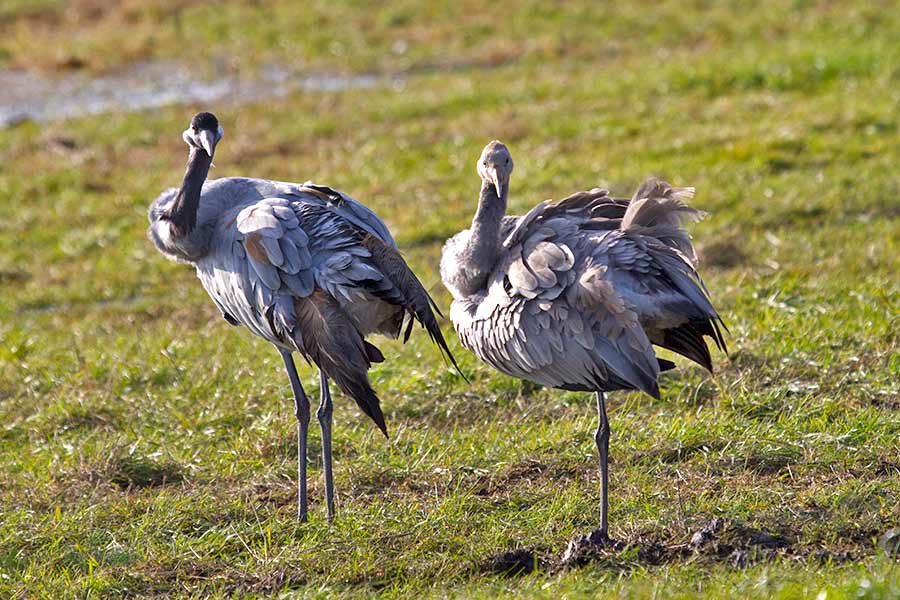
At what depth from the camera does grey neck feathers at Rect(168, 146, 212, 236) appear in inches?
230

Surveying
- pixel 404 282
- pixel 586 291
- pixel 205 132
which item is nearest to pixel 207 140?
pixel 205 132

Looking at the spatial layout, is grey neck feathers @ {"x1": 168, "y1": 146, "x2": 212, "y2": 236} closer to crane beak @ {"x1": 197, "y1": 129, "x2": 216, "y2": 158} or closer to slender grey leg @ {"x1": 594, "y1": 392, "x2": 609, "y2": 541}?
crane beak @ {"x1": 197, "y1": 129, "x2": 216, "y2": 158}

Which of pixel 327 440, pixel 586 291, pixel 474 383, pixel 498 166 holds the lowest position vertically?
pixel 474 383

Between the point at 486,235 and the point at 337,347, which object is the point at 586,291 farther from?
the point at 337,347

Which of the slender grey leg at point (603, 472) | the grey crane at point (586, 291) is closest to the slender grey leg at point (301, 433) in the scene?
the grey crane at point (586, 291)

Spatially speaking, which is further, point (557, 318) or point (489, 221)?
point (489, 221)

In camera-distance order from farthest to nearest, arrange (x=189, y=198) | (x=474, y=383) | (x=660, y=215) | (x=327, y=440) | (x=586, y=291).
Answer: (x=474, y=383)
(x=189, y=198)
(x=327, y=440)
(x=660, y=215)
(x=586, y=291)

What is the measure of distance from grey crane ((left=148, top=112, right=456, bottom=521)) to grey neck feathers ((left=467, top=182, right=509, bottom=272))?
0.30 meters

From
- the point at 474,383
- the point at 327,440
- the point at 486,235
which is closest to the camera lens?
the point at 486,235

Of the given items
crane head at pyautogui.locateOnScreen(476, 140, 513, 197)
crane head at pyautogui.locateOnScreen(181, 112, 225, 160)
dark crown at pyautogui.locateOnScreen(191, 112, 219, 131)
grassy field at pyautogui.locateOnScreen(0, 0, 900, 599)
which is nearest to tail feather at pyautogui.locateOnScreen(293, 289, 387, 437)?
grassy field at pyautogui.locateOnScreen(0, 0, 900, 599)

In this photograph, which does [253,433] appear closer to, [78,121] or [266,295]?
[266,295]

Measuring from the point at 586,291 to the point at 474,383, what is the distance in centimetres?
183

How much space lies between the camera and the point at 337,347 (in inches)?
209

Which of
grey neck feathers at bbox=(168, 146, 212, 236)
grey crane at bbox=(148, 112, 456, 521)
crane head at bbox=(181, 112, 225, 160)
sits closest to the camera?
grey crane at bbox=(148, 112, 456, 521)
